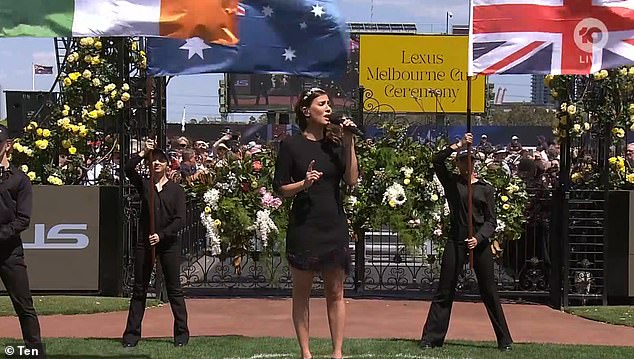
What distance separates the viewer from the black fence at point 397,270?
11422 millimetres

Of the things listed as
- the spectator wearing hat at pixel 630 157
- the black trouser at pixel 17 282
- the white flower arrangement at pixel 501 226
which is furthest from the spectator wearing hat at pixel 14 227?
the spectator wearing hat at pixel 630 157

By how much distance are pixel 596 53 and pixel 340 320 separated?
338 centimetres

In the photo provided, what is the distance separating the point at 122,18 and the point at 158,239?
186 centimetres

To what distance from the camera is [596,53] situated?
7836mm

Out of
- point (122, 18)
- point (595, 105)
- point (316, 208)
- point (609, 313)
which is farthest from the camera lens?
point (595, 105)

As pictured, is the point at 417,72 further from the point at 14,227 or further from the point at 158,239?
the point at 14,227

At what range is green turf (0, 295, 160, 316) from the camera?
33.0 feet

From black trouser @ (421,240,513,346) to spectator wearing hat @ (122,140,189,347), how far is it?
213 centimetres

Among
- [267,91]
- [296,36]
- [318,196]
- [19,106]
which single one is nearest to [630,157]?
[296,36]

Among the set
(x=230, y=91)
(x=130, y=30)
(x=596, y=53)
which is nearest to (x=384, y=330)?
(x=596, y=53)

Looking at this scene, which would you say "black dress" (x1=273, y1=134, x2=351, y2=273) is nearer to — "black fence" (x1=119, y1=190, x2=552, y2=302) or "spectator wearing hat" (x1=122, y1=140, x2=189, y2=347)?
"spectator wearing hat" (x1=122, y1=140, x2=189, y2=347)

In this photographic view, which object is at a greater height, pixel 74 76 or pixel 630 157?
pixel 74 76

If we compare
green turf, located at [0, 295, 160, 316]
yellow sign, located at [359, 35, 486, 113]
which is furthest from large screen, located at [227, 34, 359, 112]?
green turf, located at [0, 295, 160, 316]

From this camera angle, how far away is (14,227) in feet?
21.4
